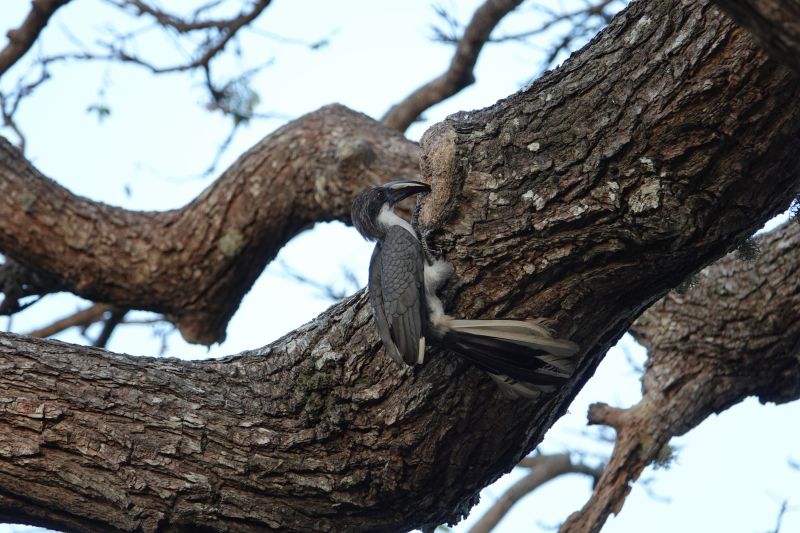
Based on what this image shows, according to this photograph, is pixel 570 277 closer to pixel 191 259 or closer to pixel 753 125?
pixel 753 125

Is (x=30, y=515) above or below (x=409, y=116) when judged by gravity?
below

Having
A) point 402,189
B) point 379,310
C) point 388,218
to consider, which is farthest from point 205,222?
point 379,310

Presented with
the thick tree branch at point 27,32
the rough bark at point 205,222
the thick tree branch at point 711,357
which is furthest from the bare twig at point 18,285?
the thick tree branch at point 711,357

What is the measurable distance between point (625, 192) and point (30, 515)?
7.40 ft

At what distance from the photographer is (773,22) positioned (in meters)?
1.77

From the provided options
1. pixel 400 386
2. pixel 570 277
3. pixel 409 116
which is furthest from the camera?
pixel 409 116

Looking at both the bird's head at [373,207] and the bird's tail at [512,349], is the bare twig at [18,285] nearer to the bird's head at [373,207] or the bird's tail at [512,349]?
the bird's head at [373,207]

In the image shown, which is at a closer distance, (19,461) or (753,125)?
(753,125)

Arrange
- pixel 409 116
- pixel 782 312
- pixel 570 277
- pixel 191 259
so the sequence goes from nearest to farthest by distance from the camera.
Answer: pixel 570 277 → pixel 782 312 → pixel 191 259 → pixel 409 116

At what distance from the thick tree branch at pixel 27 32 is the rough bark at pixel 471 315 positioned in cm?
298

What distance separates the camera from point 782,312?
13.6 feet

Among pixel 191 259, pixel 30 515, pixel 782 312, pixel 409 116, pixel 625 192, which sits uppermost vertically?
pixel 409 116

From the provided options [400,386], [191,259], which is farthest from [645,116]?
[191,259]

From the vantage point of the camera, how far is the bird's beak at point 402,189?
3.52 m
